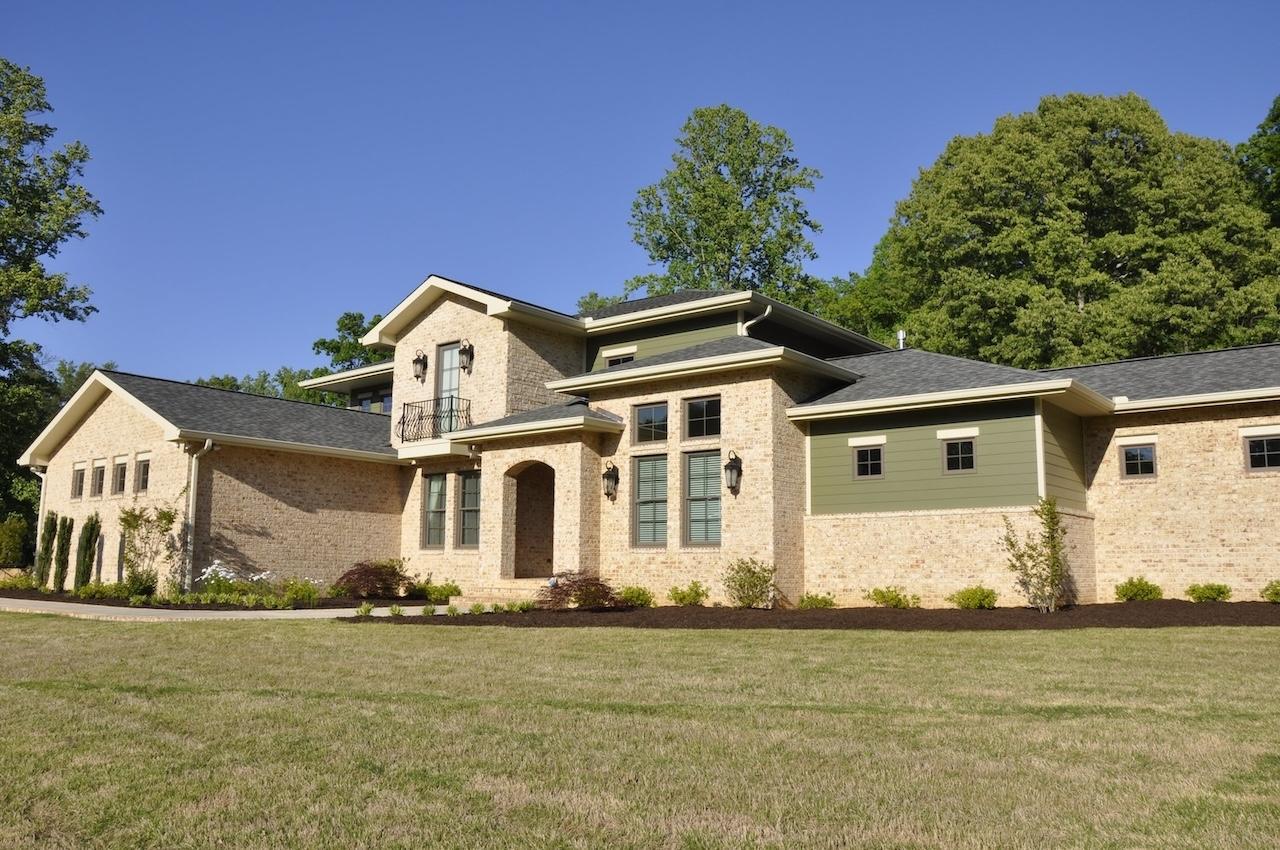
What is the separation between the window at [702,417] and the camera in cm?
2078

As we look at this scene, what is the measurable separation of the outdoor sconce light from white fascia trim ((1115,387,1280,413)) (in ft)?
32.7

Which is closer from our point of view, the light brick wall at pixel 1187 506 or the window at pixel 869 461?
the light brick wall at pixel 1187 506

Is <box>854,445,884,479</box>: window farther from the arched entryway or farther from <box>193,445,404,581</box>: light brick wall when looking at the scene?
<box>193,445,404,581</box>: light brick wall

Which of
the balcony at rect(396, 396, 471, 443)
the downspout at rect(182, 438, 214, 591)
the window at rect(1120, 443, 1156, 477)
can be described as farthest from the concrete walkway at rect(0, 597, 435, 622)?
the window at rect(1120, 443, 1156, 477)

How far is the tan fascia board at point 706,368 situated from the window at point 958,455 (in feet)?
10.1

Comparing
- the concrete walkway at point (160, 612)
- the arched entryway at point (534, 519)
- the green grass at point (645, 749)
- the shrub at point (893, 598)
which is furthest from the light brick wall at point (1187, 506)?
the concrete walkway at point (160, 612)

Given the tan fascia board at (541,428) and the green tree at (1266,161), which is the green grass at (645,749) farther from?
the green tree at (1266,161)

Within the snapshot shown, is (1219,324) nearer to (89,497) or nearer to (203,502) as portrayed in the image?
(203,502)

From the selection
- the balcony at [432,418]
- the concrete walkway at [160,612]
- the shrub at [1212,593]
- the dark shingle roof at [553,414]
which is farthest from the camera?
the balcony at [432,418]

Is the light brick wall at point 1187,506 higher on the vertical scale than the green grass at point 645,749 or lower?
higher

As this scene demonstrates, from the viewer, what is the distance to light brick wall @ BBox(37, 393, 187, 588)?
2347 centimetres

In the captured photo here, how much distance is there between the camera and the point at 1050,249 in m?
31.1

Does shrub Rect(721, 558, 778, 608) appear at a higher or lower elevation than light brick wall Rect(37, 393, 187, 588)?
lower

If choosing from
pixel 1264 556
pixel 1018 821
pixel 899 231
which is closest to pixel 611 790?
pixel 1018 821
